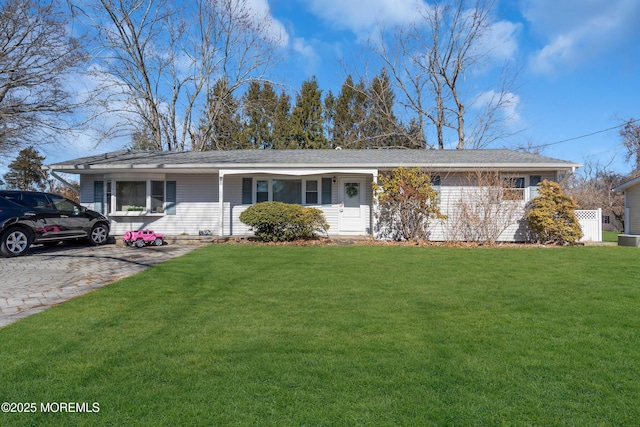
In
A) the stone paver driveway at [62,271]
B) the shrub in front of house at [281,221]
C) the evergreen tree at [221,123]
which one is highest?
the evergreen tree at [221,123]

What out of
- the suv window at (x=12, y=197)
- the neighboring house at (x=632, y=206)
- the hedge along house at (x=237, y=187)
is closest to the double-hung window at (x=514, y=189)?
the hedge along house at (x=237, y=187)

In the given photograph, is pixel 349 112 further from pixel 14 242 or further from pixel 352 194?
pixel 14 242

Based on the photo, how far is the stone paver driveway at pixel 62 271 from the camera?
5.18 meters

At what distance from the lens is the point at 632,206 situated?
19.5 metres

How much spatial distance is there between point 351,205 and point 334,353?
34.9ft

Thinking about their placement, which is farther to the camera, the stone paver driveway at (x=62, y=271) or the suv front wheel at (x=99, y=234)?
the suv front wheel at (x=99, y=234)

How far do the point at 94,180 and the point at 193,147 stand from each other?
13.3 m

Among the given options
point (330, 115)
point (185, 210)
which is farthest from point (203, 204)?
point (330, 115)

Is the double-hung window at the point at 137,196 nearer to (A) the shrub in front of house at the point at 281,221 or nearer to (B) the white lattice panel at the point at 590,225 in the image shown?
(A) the shrub in front of house at the point at 281,221

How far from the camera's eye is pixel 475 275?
6859mm

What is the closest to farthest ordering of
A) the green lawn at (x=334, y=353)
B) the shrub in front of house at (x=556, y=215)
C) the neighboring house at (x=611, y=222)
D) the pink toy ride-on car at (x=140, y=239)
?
the green lawn at (x=334, y=353)
the pink toy ride-on car at (x=140, y=239)
the shrub in front of house at (x=556, y=215)
the neighboring house at (x=611, y=222)

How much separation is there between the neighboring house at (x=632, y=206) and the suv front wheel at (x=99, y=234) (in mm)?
23246

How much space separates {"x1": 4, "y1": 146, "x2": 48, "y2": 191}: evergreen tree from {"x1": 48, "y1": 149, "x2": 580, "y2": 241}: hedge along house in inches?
1133

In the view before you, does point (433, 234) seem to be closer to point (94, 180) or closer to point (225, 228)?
point (225, 228)
